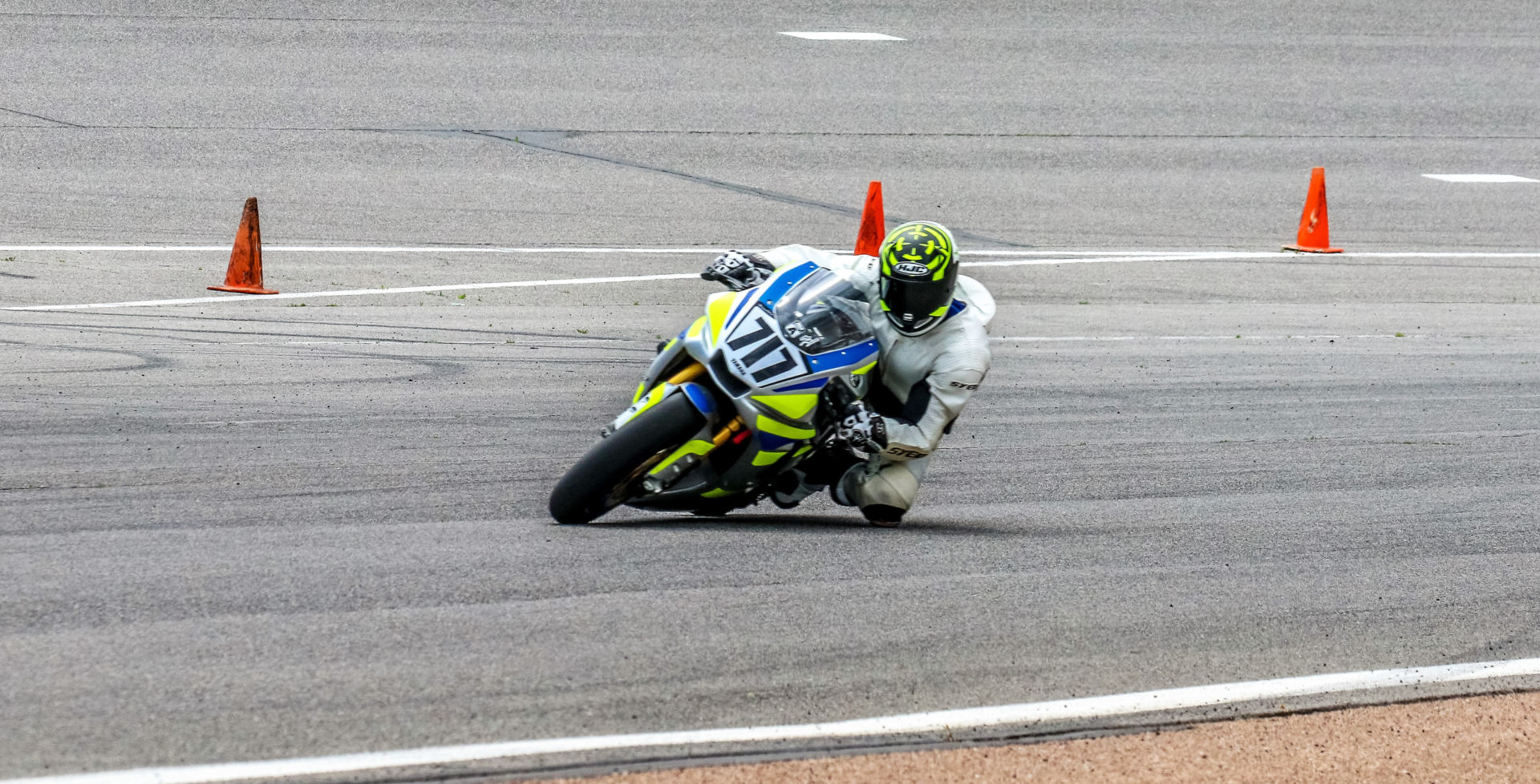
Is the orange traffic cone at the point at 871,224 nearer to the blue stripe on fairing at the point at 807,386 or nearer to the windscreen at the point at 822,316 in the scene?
the windscreen at the point at 822,316

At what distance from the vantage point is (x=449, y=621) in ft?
18.9

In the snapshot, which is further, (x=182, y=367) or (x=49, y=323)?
(x=49, y=323)

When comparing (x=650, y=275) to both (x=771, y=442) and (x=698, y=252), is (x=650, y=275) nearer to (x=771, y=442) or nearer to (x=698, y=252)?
(x=698, y=252)

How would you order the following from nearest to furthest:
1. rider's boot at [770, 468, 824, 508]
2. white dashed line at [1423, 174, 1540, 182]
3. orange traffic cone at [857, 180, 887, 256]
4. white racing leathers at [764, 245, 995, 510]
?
white racing leathers at [764, 245, 995, 510]
rider's boot at [770, 468, 824, 508]
orange traffic cone at [857, 180, 887, 256]
white dashed line at [1423, 174, 1540, 182]

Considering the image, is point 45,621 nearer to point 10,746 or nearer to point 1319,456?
point 10,746

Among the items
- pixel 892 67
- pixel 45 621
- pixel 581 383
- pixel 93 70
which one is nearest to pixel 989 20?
pixel 892 67

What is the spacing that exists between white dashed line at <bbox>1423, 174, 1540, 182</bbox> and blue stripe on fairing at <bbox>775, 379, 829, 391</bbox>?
15111 millimetres

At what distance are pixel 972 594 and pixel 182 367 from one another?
18.9 ft

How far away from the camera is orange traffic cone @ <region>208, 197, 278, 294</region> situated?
1313 cm

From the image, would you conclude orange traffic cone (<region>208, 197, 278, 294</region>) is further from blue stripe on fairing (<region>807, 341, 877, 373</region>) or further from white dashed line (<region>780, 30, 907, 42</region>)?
white dashed line (<region>780, 30, 907, 42</region>)

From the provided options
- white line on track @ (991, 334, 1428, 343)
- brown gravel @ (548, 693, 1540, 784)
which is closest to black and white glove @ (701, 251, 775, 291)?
brown gravel @ (548, 693, 1540, 784)

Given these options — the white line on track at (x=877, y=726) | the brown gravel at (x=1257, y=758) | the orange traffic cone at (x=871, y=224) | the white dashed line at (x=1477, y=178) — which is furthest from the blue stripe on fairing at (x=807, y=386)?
the white dashed line at (x=1477, y=178)

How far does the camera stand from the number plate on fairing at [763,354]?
7.01 m

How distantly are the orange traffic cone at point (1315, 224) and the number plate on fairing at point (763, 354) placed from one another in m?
11.5
